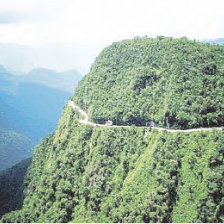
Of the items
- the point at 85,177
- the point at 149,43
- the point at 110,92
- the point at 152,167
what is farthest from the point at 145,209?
the point at 149,43

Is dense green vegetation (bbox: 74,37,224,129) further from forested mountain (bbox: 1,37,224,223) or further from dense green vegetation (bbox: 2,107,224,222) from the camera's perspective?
dense green vegetation (bbox: 2,107,224,222)

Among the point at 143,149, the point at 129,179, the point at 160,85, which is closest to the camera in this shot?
the point at 129,179

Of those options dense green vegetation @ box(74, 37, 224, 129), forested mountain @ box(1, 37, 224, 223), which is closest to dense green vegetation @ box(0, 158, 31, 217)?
forested mountain @ box(1, 37, 224, 223)

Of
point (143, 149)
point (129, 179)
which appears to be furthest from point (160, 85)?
point (129, 179)

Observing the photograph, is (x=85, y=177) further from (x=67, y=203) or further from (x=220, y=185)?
(x=220, y=185)

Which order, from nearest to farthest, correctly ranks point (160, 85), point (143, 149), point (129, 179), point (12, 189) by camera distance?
1. point (129, 179)
2. point (143, 149)
3. point (160, 85)
4. point (12, 189)

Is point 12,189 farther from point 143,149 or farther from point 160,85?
point 160,85
